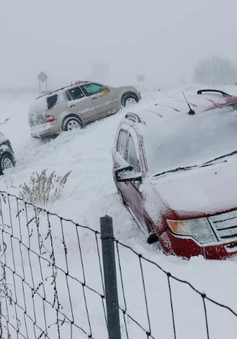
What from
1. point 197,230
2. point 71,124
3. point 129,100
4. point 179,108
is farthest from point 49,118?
point 197,230

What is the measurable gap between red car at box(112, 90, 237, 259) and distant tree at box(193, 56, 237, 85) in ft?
310

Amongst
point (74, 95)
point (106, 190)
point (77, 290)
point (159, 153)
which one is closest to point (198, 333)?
point (77, 290)

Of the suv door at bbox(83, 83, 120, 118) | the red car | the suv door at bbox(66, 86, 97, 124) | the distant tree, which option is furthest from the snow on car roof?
the distant tree

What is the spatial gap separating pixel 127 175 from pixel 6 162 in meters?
7.43

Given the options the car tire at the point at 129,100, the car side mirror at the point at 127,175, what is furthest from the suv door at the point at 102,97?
the car side mirror at the point at 127,175

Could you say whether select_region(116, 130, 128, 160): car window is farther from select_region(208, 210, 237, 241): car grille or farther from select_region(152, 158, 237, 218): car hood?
select_region(208, 210, 237, 241): car grille

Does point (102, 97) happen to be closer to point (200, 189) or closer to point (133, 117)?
point (133, 117)

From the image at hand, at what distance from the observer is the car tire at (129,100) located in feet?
50.6

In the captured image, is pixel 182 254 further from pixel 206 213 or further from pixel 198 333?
pixel 198 333

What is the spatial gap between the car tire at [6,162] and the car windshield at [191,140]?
23.4 feet

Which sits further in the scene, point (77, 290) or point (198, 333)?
point (77, 290)

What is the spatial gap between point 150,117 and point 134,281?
2.38 meters

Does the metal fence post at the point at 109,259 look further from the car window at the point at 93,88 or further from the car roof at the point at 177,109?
the car window at the point at 93,88

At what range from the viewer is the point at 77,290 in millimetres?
3916
